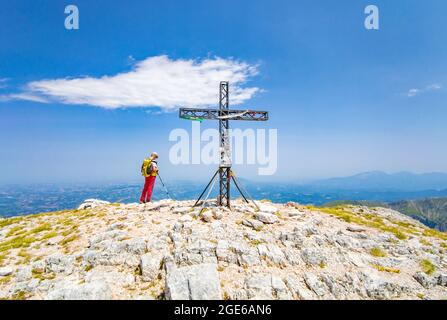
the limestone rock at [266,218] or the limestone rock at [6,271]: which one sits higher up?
the limestone rock at [266,218]

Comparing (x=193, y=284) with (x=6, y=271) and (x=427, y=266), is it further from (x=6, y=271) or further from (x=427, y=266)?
(x=427, y=266)

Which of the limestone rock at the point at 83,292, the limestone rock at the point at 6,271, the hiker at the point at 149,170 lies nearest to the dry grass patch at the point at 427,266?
the limestone rock at the point at 83,292

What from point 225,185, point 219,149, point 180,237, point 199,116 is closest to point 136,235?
point 180,237

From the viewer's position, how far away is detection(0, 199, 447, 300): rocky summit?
8617mm

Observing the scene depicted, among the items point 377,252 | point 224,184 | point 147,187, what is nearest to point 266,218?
point 224,184

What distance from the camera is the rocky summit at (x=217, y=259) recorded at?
862 cm

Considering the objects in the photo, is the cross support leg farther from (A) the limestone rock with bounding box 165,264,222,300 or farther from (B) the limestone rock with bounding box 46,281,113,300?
(B) the limestone rock with bounding box 46,281,113,300

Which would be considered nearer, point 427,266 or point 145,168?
point 427,266

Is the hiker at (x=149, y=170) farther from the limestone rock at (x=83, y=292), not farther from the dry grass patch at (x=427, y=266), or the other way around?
the dry grass patch at (x=427, y=266)

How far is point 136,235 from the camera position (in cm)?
1213

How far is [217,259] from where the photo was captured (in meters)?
10.2

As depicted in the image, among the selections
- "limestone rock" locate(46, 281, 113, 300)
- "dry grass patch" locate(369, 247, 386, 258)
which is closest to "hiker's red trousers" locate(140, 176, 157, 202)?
"limestone rock" locate(46, 281, 113, 300)
